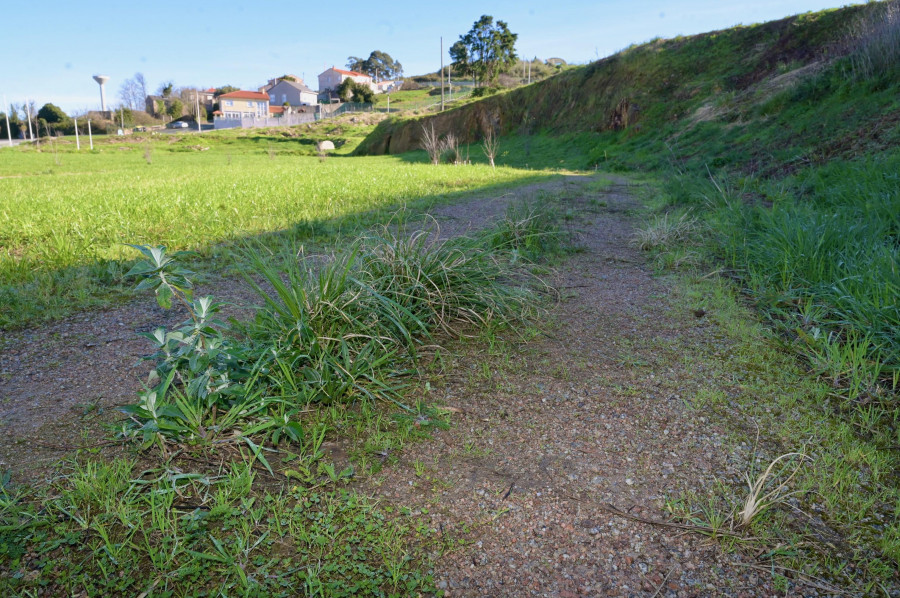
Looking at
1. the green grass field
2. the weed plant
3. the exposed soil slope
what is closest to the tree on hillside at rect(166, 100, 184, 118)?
the exposed soil slope

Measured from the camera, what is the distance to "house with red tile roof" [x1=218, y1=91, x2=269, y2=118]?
67312 millimetres

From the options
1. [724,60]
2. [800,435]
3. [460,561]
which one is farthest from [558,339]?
[724,60]

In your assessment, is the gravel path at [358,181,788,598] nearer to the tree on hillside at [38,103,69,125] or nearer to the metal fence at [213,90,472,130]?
the metal fence at [213,90,472,130]

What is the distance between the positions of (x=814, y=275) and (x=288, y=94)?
83.4m

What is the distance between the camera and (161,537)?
1.43 m

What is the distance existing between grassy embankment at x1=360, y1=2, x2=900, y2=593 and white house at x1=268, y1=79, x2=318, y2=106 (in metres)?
72.7

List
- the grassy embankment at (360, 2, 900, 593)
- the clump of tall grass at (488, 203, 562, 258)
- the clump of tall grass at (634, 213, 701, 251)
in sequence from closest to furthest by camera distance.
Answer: the grassy embankment at (360, 2, 900, 593) → the clump of tall grass at (488, 203, 562, 258) → the clump of tall grass at (634, 213, 701, 251)

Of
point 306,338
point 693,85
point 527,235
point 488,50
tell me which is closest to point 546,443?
point 306,338

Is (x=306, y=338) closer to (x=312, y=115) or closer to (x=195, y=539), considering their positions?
(x=195, y=539)

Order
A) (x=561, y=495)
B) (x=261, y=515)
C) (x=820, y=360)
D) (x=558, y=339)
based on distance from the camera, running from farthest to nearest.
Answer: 1. (x=558, y=339)
2. (x=820, y=360)
3. (x=561, y=495)
4. (x=261, y=515)

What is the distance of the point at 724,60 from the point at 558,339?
19259 millimetres

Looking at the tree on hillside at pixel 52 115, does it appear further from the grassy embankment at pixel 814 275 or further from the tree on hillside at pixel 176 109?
the grassy embankment at pixel 814 275

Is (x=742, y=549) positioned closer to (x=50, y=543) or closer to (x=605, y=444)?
(x=605, y=444)

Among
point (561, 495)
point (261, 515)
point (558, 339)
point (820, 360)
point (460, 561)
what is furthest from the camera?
point (558, 339)
